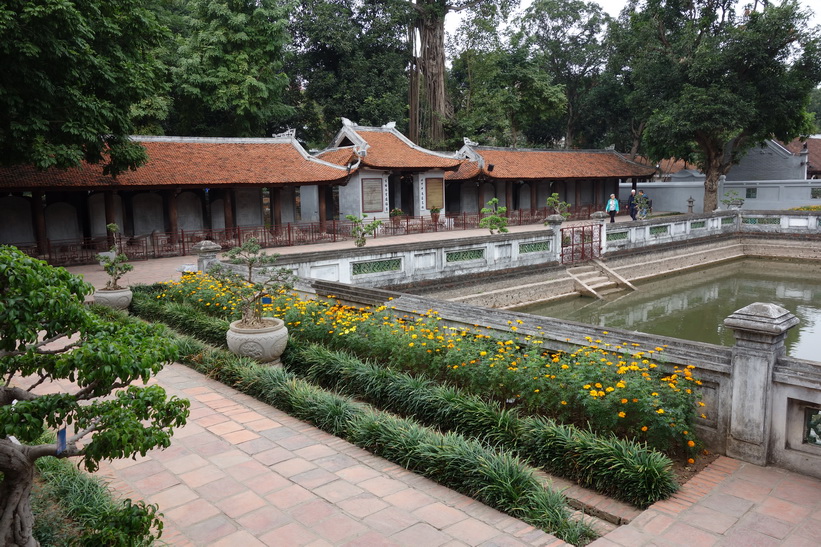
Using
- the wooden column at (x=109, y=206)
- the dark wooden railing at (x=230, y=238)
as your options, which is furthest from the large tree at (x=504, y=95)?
the wooden column at (x=109, y=206)

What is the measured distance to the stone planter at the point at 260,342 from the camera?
844 centimetres

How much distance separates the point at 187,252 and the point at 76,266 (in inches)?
146

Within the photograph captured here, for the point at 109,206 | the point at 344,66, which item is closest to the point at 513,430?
the point at 109,206

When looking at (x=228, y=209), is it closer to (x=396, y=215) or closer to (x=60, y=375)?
(x=396, y=215)

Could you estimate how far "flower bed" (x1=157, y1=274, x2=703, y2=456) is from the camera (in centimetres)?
581

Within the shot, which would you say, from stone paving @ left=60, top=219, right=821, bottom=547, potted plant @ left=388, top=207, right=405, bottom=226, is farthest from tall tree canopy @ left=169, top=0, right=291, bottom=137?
stone paving @ left=60, top=219, right=821, bottom=547

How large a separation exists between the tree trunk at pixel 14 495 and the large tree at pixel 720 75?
3077cm

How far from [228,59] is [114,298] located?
20043 millimetres

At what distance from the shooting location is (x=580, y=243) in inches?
787

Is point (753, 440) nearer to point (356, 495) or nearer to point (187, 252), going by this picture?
point (356, 495)

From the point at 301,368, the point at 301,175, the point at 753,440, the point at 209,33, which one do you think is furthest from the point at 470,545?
the point at 209,33

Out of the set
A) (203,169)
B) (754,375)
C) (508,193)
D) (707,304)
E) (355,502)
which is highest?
(203,169)

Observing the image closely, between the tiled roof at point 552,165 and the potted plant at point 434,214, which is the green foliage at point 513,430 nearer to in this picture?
the potted plant at point 434,214

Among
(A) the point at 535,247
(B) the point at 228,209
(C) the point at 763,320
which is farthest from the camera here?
(B) the point at 228,209
